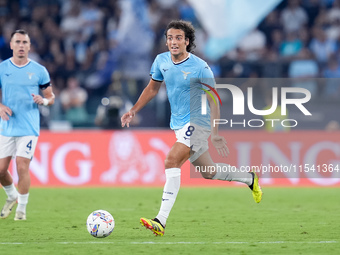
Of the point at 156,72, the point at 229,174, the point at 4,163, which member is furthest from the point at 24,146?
the point at 229,174

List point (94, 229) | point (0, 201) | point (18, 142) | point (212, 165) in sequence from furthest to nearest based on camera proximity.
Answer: point (0, 201) → point (18, 142) → point (212, 165) → point (94, 229)

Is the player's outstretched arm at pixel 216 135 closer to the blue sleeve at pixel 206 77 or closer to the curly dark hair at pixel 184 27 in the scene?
the blue sleeve at pixel 206 77

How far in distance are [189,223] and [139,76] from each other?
8958 mm

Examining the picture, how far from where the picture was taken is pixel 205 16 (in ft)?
57.7

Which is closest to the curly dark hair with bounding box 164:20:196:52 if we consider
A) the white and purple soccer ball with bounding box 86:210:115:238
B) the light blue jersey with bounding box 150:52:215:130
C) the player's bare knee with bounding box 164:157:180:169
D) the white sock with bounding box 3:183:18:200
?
the light blue jersey with bounding box 150:52:215:130

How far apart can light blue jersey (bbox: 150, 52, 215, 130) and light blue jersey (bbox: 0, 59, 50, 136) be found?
245cm

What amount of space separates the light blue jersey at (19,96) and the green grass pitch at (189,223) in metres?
1.34

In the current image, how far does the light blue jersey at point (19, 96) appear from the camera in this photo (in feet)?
32.6

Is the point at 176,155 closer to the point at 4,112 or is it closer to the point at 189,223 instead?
the point at 189,223

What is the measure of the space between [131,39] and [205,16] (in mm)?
2536

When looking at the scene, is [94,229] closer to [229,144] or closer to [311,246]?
[311,246]

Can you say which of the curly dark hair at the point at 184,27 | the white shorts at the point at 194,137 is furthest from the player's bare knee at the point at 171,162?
the curly dark hair at the point at 184,27

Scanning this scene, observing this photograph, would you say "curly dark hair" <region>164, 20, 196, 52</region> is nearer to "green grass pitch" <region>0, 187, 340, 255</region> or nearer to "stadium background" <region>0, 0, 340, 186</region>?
"green grass pitch" <region>0, 187, 340, 255</region>

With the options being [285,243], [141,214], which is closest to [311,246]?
[285,243]
